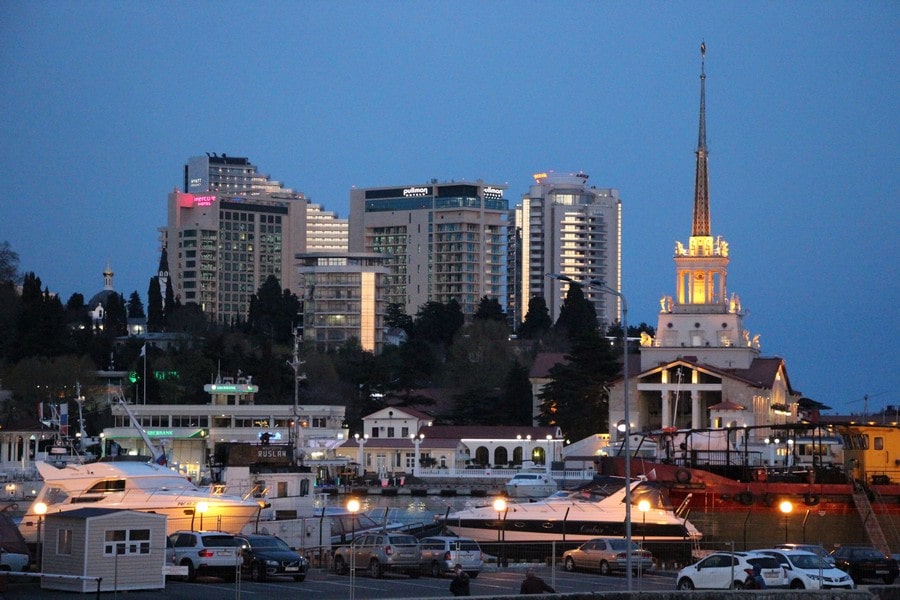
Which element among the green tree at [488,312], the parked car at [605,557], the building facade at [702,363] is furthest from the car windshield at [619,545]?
the green tree at [488,312]

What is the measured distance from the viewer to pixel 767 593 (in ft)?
95.7

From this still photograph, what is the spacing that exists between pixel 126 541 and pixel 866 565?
18264 mm

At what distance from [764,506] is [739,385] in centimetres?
5137

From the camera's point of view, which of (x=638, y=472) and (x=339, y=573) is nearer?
(x=339, y=573)

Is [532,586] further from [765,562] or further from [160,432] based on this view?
[160,432]

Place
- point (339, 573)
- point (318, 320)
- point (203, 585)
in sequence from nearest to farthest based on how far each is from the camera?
point (203, 585)
point (339, 573)
point (318, 320)

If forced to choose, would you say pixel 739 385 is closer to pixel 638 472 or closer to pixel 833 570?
pixel 638 472

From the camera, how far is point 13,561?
36.9 meters

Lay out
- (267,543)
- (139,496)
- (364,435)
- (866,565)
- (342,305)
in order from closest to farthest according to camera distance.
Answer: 1. (267,543)
2. (866,565)
3. (139,496)
4. (364,435)
5. (342,305)

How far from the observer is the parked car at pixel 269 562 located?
35.9 meters

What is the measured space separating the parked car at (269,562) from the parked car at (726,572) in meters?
8.61

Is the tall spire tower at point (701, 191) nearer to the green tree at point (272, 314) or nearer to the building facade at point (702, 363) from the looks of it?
the building facade at point (702, 363)

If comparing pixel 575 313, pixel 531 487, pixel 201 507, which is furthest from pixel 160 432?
pixel 201 507

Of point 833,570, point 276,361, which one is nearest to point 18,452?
point 276,361
